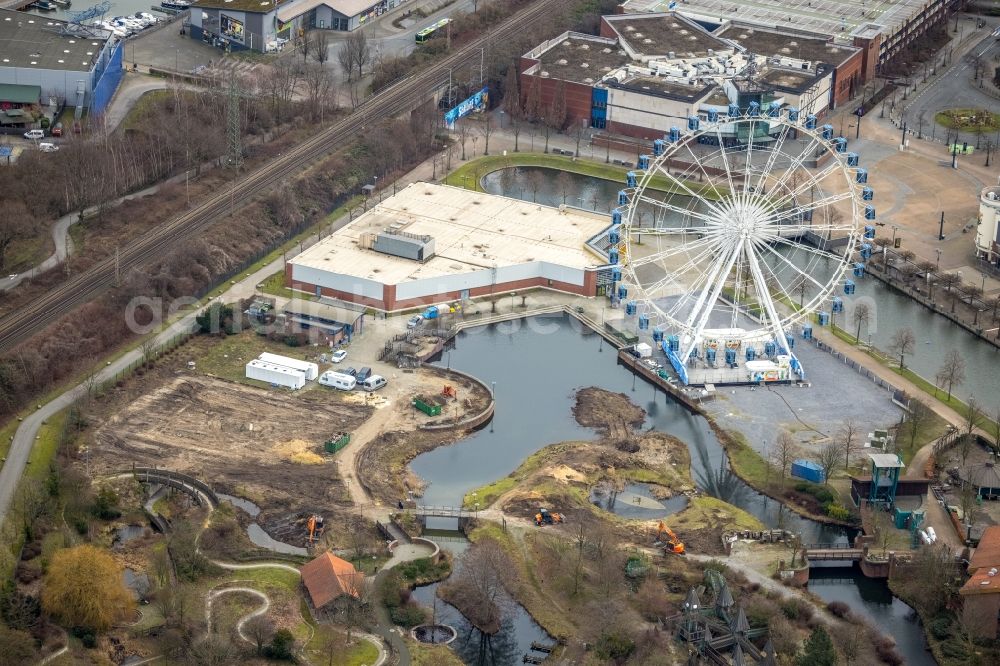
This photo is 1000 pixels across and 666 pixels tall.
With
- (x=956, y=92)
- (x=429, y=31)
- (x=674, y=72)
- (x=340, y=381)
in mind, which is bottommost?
(x=340, y=381)

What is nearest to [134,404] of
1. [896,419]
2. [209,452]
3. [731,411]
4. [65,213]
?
[209,452]

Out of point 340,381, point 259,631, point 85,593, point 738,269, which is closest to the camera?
point 85,593

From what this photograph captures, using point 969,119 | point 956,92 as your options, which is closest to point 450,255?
point 969,119

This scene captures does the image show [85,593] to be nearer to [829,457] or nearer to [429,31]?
[829,457]

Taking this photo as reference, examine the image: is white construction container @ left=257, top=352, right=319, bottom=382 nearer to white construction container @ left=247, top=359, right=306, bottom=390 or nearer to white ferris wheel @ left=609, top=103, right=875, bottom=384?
Result: white construction container @ left=247, top=359, right=306, bottom=390

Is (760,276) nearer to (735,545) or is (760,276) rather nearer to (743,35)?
(735,545)

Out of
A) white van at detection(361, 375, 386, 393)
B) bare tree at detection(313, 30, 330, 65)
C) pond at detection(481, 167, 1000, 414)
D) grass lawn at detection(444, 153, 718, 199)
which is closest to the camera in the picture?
white van at detection(361, 375, 386, 393)

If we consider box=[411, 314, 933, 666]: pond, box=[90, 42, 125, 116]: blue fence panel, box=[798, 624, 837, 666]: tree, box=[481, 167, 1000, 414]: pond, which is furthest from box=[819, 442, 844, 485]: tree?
box=[90, 42, 125, 116]: blue fence panel
